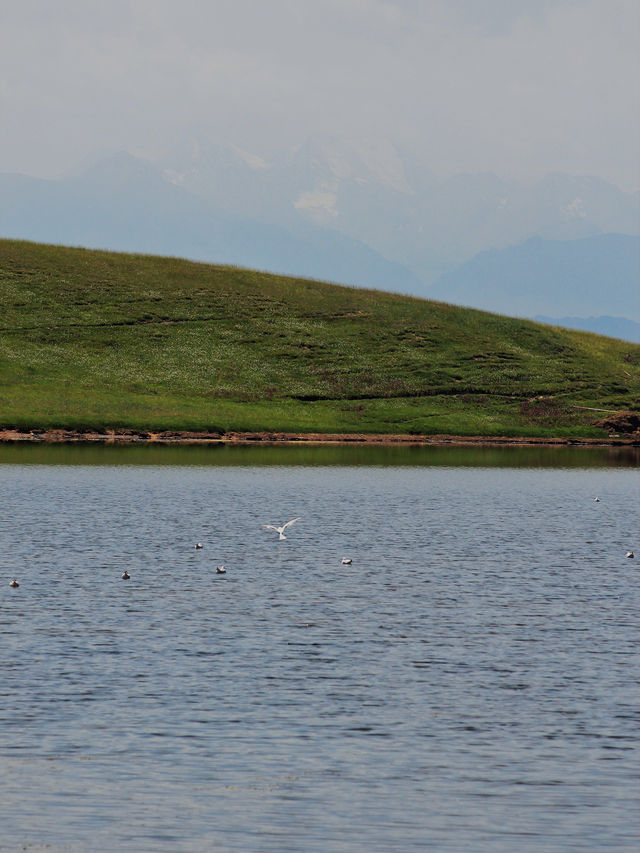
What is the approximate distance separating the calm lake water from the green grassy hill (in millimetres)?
78302

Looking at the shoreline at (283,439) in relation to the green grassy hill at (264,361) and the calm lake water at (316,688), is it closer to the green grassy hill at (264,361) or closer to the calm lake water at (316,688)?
the green grassy hill at (264,361)

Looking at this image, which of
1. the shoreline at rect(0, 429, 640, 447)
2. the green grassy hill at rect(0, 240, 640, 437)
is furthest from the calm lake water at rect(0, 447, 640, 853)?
the green grassy hill at rect(0, 240, 640, 437)

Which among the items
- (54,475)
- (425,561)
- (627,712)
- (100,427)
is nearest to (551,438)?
(100,427)

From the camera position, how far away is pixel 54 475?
8544 centimetres

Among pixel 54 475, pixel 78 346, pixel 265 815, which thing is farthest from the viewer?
pixel 78 346

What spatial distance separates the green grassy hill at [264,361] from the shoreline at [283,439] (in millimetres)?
1236

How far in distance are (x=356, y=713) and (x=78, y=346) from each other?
139051 mm

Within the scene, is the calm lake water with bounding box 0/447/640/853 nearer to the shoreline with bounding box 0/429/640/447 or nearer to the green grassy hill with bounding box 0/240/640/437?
the shoreline with bounding box 0/429/640/447

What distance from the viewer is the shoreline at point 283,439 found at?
403 feet

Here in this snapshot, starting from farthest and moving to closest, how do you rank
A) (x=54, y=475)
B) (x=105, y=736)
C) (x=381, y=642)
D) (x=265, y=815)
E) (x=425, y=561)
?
(x=54, y=475), (x=425, y=561), (x=381, y=642), (x=105, y=736), (x=265, y=815)

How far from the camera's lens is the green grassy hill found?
139 metres

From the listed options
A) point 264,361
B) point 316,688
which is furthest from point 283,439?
point 316,688

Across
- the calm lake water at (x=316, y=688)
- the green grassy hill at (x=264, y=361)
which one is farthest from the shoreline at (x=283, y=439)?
the calm lake water at (x=316, y=688)

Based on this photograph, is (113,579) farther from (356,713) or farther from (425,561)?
(356,713)
